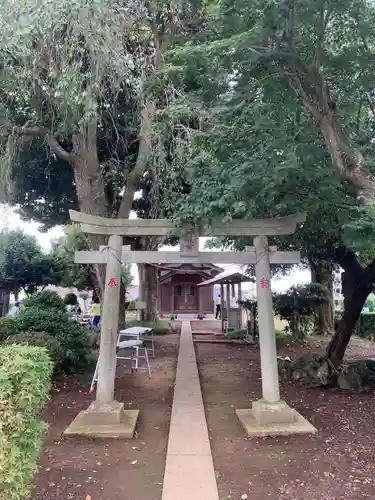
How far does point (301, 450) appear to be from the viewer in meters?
4.55

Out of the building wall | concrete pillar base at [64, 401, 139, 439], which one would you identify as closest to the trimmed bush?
the building wall

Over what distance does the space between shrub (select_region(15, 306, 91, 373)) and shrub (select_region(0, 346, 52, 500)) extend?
17.8ft

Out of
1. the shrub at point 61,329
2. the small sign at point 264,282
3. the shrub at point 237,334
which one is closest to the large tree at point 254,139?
the small sign at point 264,282

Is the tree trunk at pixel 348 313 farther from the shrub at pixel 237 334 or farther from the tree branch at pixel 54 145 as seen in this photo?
the shrub at pixel 237 334

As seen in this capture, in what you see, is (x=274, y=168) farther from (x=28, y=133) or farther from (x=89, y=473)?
(x=28, y=133)

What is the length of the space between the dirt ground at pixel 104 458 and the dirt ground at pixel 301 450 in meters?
0.66

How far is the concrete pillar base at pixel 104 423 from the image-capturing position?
5051 mm

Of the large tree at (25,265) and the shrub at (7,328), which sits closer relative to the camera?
the shrub at (7,328)

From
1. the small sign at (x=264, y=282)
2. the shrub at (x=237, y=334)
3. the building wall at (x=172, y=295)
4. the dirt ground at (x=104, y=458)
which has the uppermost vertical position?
the building wall at (x=172, y=295)

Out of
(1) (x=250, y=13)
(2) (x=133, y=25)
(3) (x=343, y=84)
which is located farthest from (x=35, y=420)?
(2) (x=133, y=25)

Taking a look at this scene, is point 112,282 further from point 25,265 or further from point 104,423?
point 25,265

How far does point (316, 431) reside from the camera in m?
5.09

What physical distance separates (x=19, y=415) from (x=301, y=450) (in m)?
3.26

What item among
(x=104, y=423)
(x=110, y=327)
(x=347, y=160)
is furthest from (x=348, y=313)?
(x=104, y=423)
